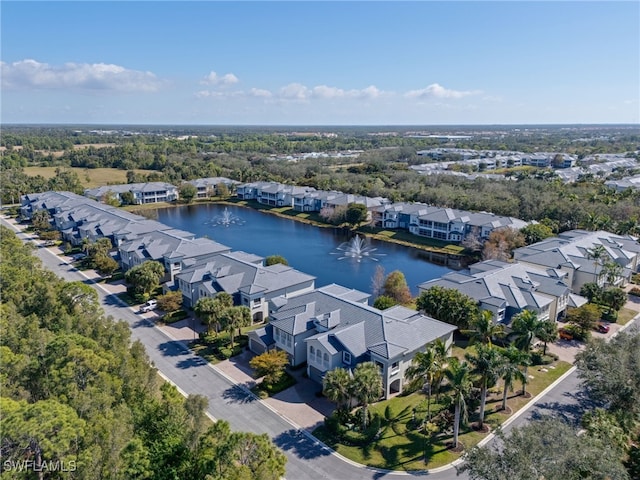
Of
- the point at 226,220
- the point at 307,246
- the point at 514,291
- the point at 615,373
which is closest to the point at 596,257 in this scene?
the point at 514,291

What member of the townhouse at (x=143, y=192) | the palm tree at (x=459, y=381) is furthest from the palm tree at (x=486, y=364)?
the townhouse at (x=143, y=192)

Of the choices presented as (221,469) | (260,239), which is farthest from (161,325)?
(260,239)

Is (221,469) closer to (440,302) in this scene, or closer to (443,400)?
(443,400)

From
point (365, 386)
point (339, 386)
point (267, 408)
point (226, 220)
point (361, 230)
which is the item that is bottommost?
point (267, 408)

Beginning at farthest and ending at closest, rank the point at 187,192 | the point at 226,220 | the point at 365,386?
1. the point at 187,192
2. the point at 226,220
3. the point at 365,386

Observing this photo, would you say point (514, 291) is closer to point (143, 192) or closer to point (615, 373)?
point (615, 373)

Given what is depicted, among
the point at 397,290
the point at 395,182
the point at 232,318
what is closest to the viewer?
the point at 232,318
